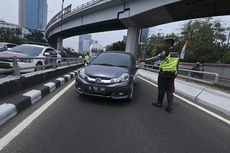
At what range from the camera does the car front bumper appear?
824 centimetres

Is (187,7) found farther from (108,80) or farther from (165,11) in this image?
(108,80)

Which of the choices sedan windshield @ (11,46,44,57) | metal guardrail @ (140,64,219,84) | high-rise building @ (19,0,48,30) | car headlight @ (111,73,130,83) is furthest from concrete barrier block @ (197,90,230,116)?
high-rise building @ (19,0,48,30)

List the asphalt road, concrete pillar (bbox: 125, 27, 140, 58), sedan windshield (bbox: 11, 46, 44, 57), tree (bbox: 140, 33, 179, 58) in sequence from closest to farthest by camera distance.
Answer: the asphalt road < sedan windshield (bbox: 11, 46, 44, 57) < concrete pillar (bbox: 125, 27, 140, 58) < tree (bbox: 140, 33, 179, 58)

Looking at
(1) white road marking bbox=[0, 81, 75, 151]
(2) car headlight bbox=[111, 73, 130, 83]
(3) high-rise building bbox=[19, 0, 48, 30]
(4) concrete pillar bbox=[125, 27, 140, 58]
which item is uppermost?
(3) high-rise building bbox=[19, 0, 48, 30]

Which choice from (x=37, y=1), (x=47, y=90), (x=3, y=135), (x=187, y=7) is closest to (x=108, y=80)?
(x=47, y=90)

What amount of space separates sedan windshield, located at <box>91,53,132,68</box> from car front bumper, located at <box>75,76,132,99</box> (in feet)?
4.38

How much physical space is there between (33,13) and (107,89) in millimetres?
117489

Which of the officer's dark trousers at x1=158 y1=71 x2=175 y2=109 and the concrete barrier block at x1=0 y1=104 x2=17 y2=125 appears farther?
the officer's dark trousers at x1=158 y1=71 x2=175 y2=109

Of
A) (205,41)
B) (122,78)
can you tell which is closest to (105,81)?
(122,78)

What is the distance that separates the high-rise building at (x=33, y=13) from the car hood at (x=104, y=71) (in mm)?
100045

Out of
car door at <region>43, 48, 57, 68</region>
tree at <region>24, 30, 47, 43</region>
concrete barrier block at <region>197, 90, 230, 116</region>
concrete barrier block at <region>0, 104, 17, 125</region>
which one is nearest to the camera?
concrete barrier block at <region>0, 104, 17, 125</region>

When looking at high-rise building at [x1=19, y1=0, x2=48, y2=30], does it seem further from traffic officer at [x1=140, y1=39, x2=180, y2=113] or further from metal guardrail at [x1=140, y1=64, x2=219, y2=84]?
traffic officer at [x1=140, y1=39, x2=180, y2=113]

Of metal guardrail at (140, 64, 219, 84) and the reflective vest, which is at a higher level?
the reflective vest

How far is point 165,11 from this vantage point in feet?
95.0
